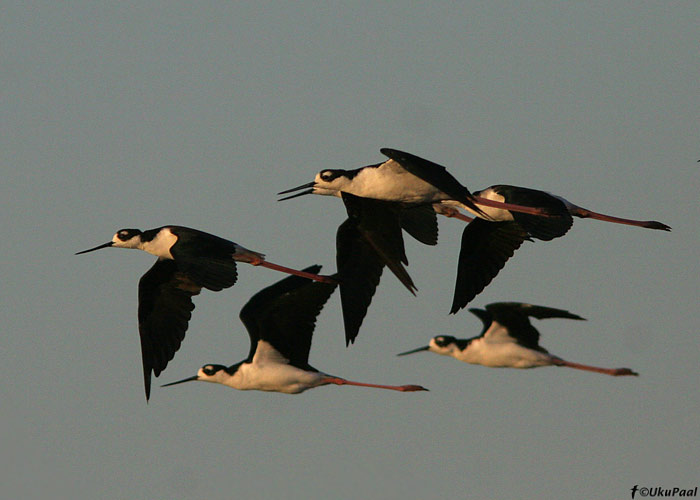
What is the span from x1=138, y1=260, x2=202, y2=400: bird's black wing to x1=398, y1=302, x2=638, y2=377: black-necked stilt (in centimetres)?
389

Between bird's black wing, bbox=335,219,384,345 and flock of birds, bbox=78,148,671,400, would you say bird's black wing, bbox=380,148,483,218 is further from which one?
bird's black wing, bbox=335,219,384,345

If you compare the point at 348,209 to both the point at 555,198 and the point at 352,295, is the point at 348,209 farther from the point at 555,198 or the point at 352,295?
the point at 555,198

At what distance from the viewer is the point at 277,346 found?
56.9 feet

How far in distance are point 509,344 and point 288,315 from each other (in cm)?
296

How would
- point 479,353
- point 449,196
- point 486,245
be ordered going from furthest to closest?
point 486,245, point 479,353, point 449,196

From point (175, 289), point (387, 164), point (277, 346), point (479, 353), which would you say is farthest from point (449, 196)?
point (175, 289)

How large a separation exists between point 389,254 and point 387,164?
3.62 ft

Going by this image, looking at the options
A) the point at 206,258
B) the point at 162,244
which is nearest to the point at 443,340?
the point at 206,258

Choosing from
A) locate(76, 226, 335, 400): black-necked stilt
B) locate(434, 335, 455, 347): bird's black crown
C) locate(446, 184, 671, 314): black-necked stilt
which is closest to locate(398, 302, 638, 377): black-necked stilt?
locate(434, 335, 455, 347): bird's black crown

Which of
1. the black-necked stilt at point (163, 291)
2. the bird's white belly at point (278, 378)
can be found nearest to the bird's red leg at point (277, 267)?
the black-necked stilt at point (163, 291)

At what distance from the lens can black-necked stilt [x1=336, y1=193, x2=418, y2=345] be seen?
16.2 metres

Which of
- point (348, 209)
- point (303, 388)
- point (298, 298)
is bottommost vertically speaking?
point (303, 388)

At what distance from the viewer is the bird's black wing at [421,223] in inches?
715

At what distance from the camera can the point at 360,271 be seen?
16.4 metres
